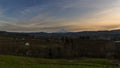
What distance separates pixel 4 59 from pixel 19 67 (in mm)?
10704

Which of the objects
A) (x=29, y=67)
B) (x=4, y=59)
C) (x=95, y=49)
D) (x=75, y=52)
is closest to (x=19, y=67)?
(x=29, y=67)

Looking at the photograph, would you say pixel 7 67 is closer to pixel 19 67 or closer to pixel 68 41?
pixel 19 67

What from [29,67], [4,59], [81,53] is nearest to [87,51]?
[81,53]

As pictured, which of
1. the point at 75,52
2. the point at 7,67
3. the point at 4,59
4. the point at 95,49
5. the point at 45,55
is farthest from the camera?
the point at 95,49

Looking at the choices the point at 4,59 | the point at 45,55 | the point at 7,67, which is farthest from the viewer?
the point at 45,55

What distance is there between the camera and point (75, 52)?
74.4 metres

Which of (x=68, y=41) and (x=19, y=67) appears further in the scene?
(x=68, y=41)

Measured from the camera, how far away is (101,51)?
76250 mm

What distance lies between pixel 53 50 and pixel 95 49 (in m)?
17.0

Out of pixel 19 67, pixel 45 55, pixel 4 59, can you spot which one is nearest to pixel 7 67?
pixel 19 67

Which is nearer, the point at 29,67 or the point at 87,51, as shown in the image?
the point at 29,67

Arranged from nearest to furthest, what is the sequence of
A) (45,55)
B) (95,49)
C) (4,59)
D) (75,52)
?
(4,59), (45,55), (75,52), (95,49)

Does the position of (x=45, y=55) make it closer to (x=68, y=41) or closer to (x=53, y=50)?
(x=53, y=50)

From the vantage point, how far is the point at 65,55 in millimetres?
68688
